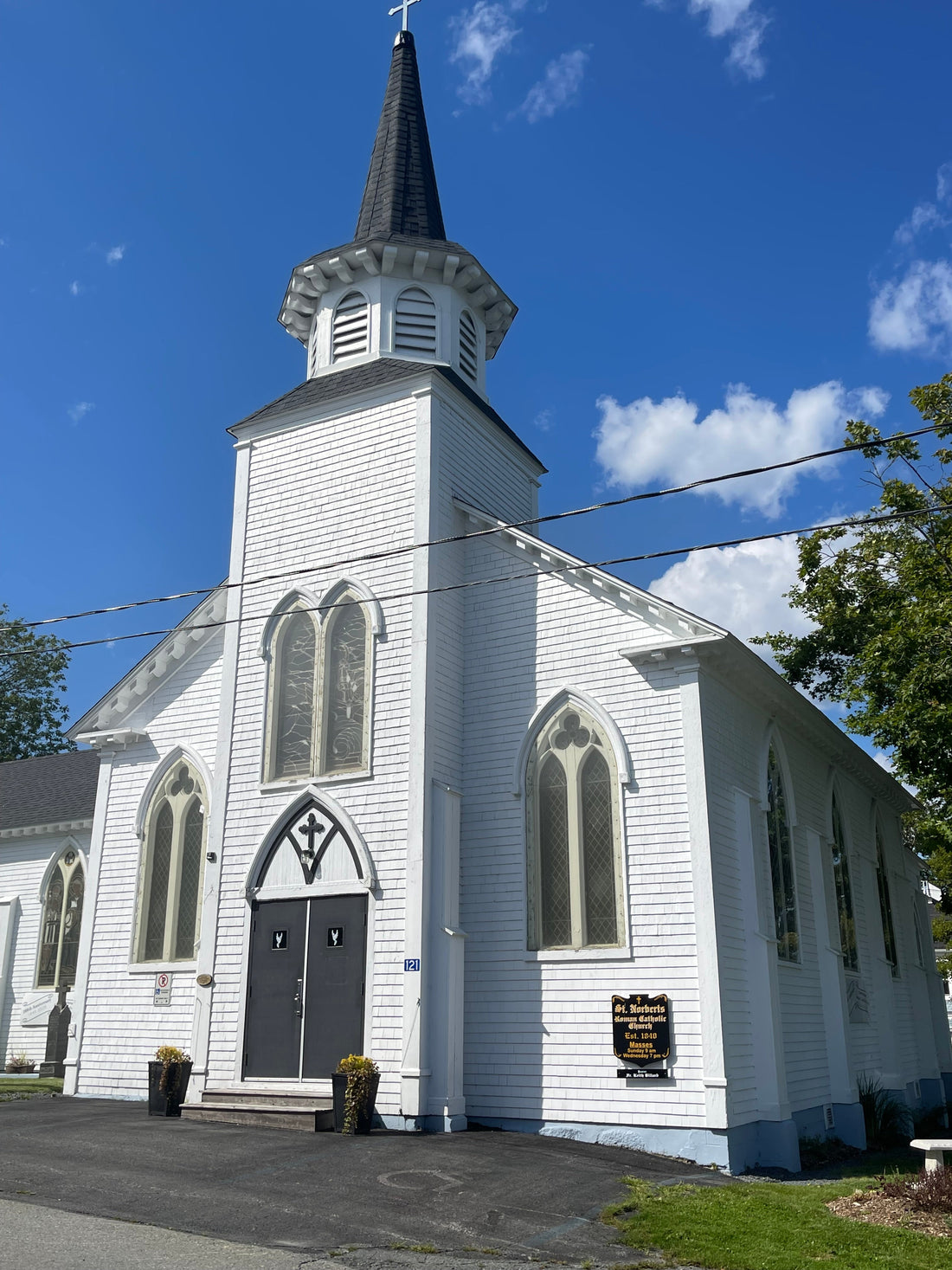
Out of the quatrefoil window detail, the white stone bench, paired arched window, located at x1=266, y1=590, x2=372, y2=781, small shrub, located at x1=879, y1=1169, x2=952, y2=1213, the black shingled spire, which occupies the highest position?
the black shingled spire

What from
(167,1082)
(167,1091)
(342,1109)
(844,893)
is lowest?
(342,1109)

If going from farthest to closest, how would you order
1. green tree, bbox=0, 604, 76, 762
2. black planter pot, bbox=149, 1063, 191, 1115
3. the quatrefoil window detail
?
1. green tree, bbox=0, 604, 76, 762
2. the quatrefoil window detail
3. black planter pot, bbox=149, 1063, 191, 1115

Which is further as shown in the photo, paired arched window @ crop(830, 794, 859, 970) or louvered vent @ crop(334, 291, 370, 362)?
louvered vent @ crop(334, 291, 370, 362)

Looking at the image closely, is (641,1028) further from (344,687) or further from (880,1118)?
(880,1118)

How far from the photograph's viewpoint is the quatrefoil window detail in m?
19.0

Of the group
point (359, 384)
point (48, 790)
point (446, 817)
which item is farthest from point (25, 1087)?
point (359, 384)

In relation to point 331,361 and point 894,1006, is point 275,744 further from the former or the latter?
point 894,1006

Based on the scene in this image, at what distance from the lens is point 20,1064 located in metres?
25.0

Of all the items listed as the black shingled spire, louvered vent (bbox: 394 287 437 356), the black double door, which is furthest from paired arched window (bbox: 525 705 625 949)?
the black shingled spire

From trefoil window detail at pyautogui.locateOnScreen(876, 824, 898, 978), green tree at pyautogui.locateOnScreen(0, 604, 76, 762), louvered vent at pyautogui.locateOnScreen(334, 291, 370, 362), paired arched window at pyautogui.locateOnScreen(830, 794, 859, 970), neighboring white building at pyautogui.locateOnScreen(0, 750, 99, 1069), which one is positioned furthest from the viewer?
green tree at pyautogui.locateOnScreen(0, 604, 76, 762)

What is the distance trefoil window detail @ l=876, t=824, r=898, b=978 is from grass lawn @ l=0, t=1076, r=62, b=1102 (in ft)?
54.6

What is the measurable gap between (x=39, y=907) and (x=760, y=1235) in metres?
21.5

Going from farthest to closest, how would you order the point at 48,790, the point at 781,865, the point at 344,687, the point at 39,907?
the point at 48,790 → the point at 39,907 → the point at 781,865 → the point at 344,687

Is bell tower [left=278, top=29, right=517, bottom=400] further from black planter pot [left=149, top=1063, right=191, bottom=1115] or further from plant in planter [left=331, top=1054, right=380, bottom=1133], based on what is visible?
black planter pot [left=149, top=1063, right=191, bottom=1115]
